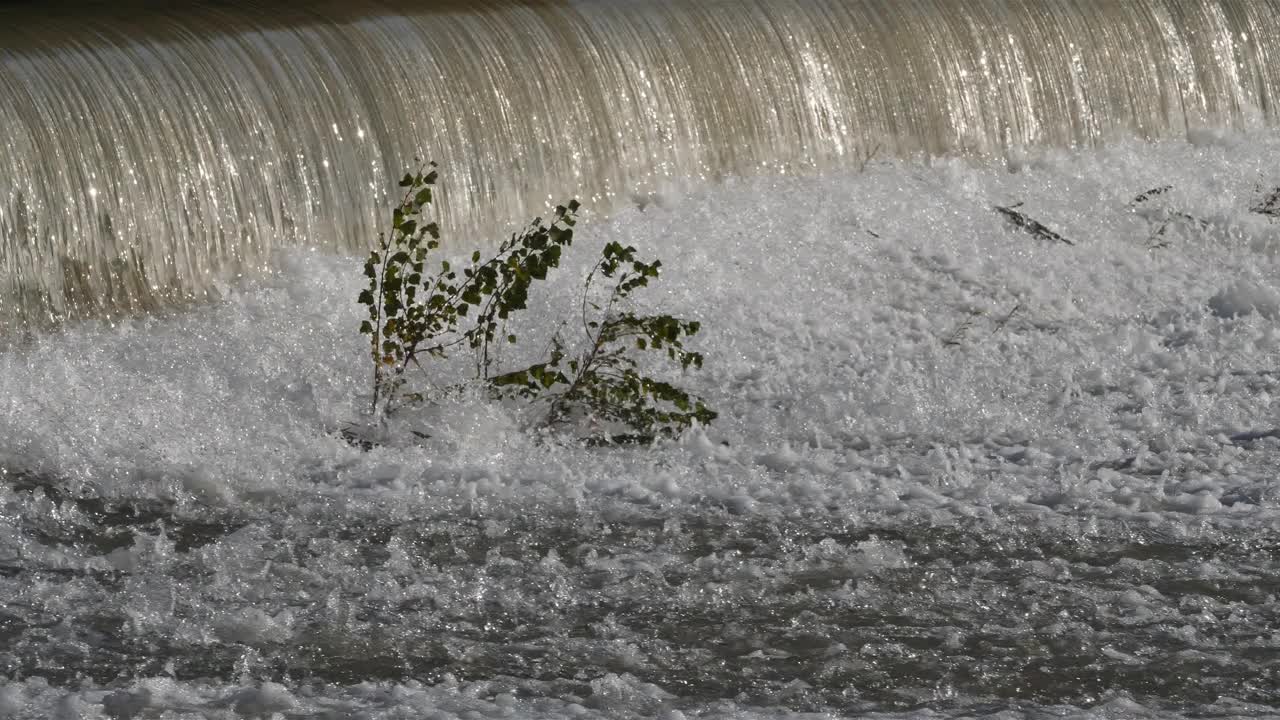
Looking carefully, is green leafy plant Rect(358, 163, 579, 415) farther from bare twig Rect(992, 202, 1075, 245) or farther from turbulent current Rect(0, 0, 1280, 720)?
bare twig Rect(992, 202, 1075, 245)

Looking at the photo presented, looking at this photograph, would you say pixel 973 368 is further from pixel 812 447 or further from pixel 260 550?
pixel 260 550

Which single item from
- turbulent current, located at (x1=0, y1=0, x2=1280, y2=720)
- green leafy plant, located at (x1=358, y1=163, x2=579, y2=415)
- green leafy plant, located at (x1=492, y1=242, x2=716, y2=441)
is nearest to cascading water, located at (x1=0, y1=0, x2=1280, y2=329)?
turbulent current, located at (x1=0, y1=0, x2=1280, y2=720)

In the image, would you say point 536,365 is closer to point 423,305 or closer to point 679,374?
point 423,305

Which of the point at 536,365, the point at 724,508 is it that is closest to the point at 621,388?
the point at 536,365

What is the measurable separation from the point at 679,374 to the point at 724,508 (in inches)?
40.8

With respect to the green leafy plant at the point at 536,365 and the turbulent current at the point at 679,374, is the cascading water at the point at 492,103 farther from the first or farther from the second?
the green leafy plant at the point at 536,365

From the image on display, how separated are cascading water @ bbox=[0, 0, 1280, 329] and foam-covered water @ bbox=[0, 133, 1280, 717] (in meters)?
0.25

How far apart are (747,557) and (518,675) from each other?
2.76 ft

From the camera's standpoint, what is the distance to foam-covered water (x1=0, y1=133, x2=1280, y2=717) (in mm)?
3707

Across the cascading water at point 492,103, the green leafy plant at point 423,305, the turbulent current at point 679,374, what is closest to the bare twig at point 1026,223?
the turbulent current at point 679,374

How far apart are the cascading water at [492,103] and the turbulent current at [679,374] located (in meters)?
0.02

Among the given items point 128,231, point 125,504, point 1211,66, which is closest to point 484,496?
point 125,504

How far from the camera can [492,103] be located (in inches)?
254

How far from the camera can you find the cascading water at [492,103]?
5648 mm
